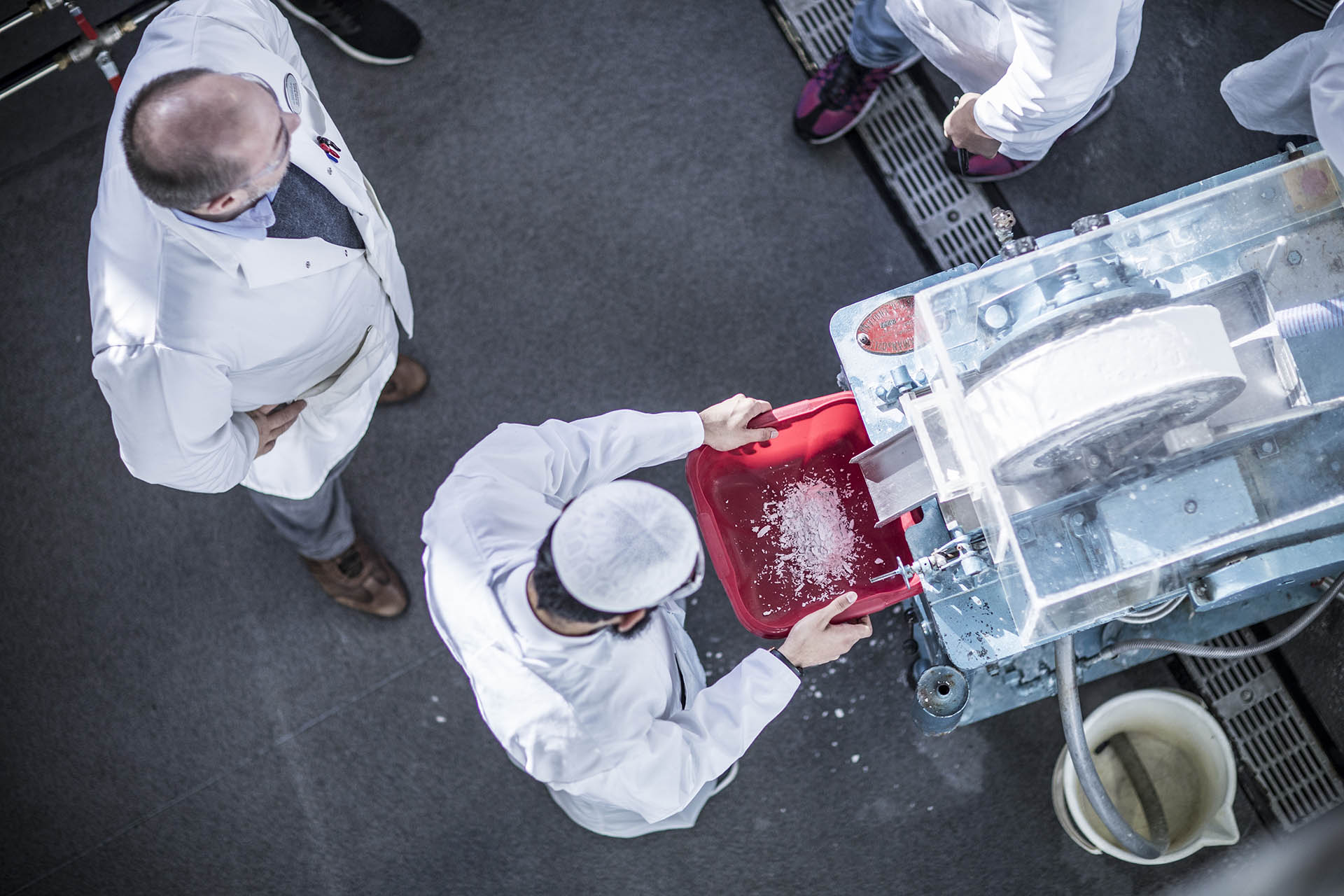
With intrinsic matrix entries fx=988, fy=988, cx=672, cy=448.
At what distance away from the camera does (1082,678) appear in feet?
7.50

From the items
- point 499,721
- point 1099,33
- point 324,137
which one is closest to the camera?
point 499,721

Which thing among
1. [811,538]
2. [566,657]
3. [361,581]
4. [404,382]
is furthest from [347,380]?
[811,538]

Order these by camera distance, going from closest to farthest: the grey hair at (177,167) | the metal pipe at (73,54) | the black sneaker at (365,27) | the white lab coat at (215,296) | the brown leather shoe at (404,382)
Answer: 1. the grey hair at (177,167)
2. the white lab coat at (215,296)
3. the metal pipe at (73,54)
4. the brown leather shoe at (404,382)
5. the black sneaker at (365,27)

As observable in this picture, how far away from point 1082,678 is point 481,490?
1.53 metres

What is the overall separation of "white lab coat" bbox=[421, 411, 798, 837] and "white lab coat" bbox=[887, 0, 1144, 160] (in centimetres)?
84

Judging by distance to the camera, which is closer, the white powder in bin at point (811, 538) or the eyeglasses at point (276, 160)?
the eyeglasses at point (276, 160)

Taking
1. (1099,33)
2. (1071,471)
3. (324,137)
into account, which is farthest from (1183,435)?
(324,137)

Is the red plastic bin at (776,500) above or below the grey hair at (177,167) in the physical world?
below

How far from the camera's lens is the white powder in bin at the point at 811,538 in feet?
6.40

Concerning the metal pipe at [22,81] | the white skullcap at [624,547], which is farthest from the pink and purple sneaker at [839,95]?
the metal pipe at [22,81]

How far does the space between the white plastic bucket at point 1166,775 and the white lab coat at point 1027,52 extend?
1.20 meters

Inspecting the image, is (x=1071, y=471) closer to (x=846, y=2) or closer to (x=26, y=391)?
(x=846, y=2)

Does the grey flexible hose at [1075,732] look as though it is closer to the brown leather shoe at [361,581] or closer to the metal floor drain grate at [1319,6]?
the brown leather shoe at [361,581]

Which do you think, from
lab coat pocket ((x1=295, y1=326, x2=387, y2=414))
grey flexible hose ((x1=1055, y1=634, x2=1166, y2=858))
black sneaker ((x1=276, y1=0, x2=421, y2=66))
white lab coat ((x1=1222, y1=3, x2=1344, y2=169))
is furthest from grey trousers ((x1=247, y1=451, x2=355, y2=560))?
white lab coat ((x1=1222, y1=3, x2=1344, y2=169))
